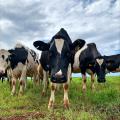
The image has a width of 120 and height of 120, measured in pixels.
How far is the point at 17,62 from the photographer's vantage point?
21.2m

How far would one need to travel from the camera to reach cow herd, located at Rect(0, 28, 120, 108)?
1442 centimetres

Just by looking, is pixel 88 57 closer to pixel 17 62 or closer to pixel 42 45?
pixel 17 62

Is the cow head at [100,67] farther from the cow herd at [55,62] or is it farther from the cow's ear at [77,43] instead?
the cow's ear at [77,43]

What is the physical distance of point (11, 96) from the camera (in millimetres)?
19250

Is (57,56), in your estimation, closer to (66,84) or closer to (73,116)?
(66,84)

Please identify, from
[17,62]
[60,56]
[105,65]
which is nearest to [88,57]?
[105,65]

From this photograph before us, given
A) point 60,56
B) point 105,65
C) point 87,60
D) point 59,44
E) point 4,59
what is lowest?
point 105,65

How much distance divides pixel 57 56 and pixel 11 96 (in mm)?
5677

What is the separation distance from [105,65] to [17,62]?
595 cm

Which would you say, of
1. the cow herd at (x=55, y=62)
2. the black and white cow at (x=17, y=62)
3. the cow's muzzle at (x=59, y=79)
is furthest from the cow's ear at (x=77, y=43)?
the black and white cow at (x=17, y=62)

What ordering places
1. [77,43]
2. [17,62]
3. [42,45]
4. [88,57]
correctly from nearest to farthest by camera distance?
[77,43] → [42,45] → [17,62] → [88,57]

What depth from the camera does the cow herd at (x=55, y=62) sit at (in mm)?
14420

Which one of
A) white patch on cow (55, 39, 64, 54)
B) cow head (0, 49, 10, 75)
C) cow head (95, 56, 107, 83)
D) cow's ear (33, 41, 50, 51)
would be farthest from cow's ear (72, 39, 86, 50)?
cow head (95, 56, 107, 83)

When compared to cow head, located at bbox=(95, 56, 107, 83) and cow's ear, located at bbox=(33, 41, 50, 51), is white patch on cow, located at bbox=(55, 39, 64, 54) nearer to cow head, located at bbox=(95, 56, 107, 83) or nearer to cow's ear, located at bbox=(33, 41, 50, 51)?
cow's ear, located at bbox=(33, 41, 50, 51)
